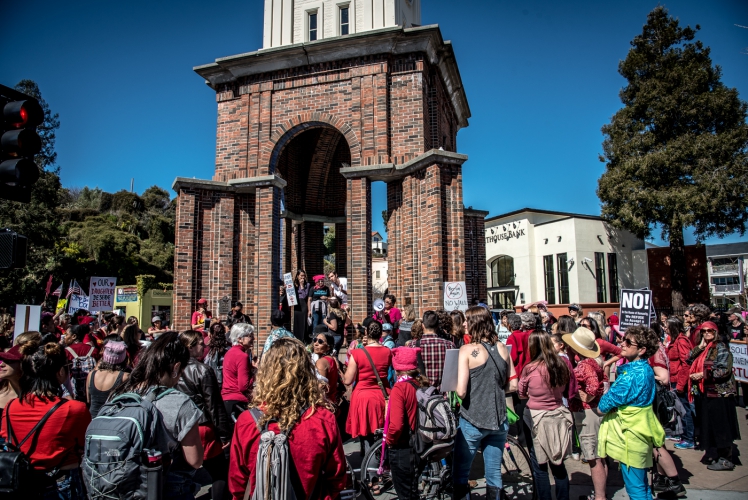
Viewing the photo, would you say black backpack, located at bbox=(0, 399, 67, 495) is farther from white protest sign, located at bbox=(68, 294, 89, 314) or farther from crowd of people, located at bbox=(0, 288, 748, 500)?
white protest sign, located at bbox=(68, 294, 89, 314)

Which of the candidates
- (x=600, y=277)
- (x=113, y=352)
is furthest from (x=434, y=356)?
(x=600, y=277)

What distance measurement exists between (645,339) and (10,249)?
258 inches

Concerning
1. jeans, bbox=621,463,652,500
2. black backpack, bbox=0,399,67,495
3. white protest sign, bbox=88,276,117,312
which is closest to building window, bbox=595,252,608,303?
white protest sign, bbox=88,276,117,312

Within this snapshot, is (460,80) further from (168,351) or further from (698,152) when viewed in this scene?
(168,351)

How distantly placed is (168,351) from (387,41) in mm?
12419

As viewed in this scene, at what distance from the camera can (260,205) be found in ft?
46.7

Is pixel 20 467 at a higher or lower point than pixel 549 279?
lower

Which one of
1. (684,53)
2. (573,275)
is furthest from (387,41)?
(573,275)

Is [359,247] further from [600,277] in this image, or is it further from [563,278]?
[600,277]

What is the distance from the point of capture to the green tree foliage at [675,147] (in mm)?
22797

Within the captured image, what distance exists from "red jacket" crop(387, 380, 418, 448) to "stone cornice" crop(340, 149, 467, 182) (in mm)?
8525

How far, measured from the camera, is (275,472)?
2391 millimetres

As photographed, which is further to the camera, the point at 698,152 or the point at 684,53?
the point at 684,53

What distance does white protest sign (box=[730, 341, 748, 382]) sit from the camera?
828 cm
